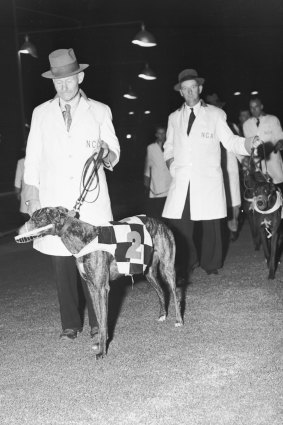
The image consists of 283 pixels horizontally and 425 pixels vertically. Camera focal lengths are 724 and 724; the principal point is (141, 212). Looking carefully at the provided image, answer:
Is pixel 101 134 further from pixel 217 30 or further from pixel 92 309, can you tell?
pixel 217 30

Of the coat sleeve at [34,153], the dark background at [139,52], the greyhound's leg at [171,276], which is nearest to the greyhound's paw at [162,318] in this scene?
the greyhound's leg at [171,276]

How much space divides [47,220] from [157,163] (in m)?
8.08

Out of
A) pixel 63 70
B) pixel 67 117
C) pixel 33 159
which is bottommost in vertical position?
pixel 33 159

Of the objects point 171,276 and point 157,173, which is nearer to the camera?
point 171,276

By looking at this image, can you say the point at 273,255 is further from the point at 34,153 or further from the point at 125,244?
the point at 34,153

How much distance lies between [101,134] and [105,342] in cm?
175

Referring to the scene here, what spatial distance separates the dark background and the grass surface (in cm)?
→ 971

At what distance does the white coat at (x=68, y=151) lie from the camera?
611 centimetres

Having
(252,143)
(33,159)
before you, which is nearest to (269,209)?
(252,143)

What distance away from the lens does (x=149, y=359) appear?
221 inches

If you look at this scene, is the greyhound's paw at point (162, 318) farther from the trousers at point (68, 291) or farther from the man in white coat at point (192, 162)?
the man in white coat at point (192, 162)

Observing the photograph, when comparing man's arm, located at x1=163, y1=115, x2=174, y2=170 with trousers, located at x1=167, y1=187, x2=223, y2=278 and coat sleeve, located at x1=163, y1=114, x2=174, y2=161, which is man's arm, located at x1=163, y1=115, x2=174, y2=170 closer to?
coat sleeve, located at x1=163, y1=114, x2=174, y2=161

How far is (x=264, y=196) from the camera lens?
8.70 metres

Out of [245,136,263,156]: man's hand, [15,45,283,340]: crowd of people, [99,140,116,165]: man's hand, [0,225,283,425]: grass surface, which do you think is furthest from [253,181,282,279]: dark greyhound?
[99,140,116,165]: man's hand
